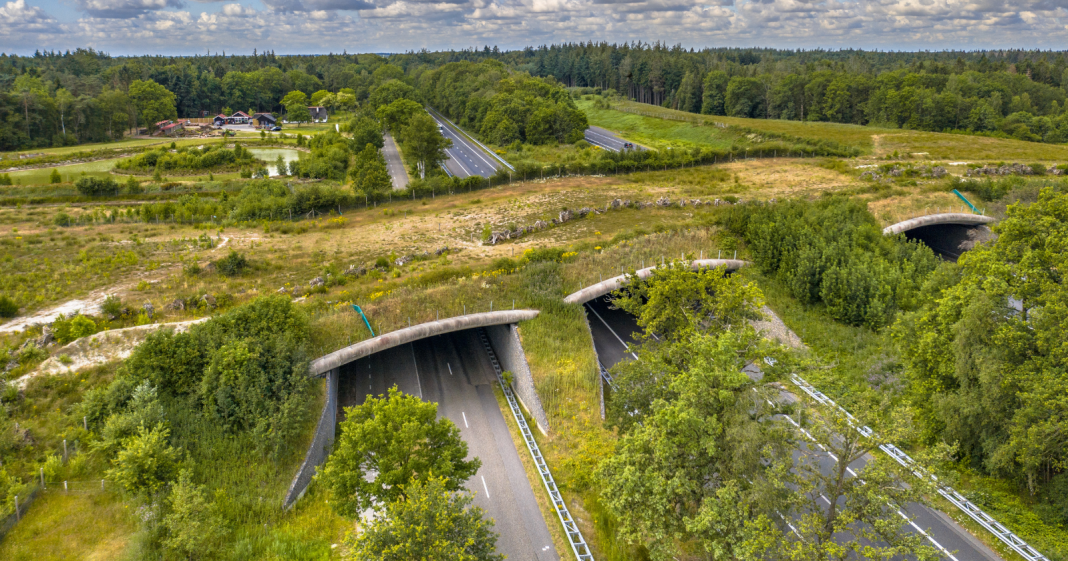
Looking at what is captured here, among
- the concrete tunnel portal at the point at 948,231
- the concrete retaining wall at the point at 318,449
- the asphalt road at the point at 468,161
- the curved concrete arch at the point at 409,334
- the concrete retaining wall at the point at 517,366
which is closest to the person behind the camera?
the concrete retaining wall at the point at 318,449

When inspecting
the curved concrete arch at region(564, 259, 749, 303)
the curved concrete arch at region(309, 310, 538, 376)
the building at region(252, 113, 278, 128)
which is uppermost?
the building at region(252, 113, 278, 128)

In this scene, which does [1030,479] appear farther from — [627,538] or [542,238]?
[542,238]

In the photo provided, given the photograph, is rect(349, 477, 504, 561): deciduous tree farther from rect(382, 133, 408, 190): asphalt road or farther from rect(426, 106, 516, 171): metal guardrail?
rect(426, 106, 516, 171): metal guardrail

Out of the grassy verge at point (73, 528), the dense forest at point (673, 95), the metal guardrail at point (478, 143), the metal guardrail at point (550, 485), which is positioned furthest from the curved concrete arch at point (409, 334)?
the dense forest at point (673, 95)

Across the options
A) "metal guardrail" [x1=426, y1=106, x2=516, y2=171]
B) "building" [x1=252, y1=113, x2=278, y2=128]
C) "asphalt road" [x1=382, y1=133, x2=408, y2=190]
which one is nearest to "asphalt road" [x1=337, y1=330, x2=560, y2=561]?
"asphalt road" [x1=382, y1=133, x2=408, y2=190]

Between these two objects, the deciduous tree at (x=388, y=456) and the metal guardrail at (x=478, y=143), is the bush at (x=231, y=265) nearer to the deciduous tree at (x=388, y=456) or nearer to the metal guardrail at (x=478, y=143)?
the deciduous tree at (x=388, y=456)

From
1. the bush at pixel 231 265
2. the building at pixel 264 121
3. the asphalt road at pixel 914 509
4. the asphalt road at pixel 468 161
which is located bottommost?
the asphalt road at pixel 914 509
